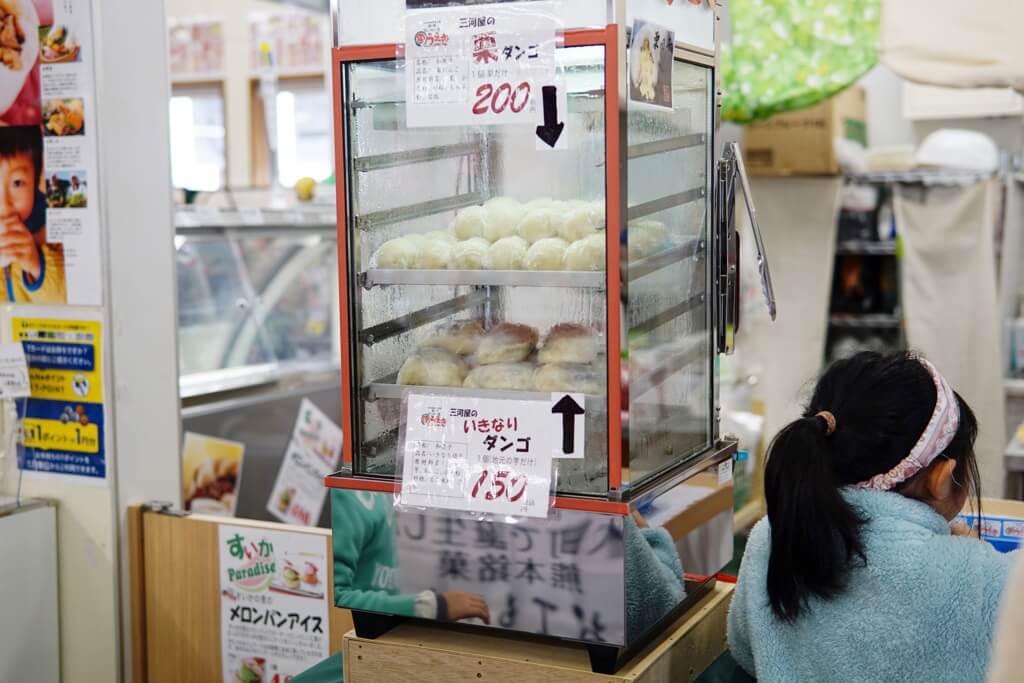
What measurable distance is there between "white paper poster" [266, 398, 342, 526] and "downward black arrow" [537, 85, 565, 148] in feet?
8.55

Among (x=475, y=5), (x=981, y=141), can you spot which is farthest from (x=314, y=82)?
(x=475, y=5)

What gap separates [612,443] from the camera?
172cm


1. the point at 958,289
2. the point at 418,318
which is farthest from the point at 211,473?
the point at 958,289

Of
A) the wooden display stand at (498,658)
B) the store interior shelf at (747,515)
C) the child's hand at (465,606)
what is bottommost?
the store interior shelf at (747,515)

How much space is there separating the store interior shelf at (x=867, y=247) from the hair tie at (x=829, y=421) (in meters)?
4.52

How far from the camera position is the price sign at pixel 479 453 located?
5.82ft

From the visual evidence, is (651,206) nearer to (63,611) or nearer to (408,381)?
(408,381)

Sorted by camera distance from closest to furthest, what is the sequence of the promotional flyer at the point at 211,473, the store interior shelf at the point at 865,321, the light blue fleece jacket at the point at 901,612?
A: 1. the light blue fleece jacket at the point at 901,612
2. the promotional flyer at the point at 211,473
3. the store interior shelf at the point at 865,321

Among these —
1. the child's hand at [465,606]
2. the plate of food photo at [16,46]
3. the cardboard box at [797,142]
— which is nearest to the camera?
the child's hand at [465,606]

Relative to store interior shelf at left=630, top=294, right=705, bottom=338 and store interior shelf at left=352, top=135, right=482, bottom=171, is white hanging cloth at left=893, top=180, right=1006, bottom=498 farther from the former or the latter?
store interior shelf at left=352, top=135, right=482, bottom=171

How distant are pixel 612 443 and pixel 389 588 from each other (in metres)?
0.49

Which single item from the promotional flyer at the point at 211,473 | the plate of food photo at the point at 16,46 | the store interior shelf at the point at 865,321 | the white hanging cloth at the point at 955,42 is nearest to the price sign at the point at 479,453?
the plate of food photo at the point at 16,46

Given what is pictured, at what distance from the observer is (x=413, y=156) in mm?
1896

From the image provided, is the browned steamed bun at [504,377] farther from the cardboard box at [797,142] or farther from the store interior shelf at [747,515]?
the cardboard box at [797,142]
